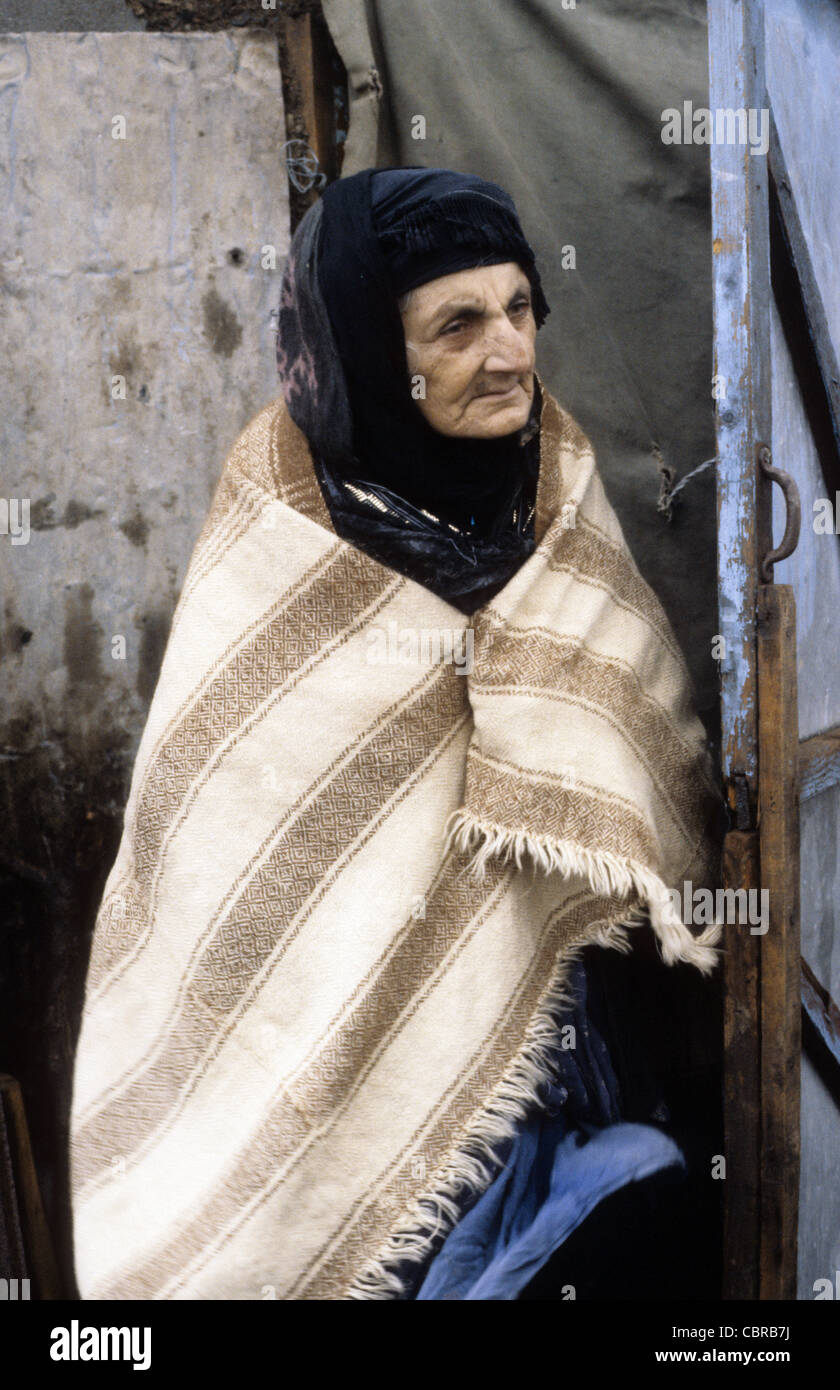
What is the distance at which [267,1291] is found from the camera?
154 centimetres

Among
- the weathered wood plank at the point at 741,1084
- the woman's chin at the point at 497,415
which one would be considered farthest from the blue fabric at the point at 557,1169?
the woman's chin at the point at 497,415

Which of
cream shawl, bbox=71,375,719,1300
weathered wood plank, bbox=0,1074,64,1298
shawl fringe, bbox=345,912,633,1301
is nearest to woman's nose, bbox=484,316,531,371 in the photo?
cream shawl, bbox=71,375,719,1300

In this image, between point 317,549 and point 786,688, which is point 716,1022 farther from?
point 317,549

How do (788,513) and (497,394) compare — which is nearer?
(788,513)

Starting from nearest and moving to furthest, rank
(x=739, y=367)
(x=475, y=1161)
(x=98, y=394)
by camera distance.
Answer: (x=739, y=367) < (x=475, y=1161) < (x=98, y=394)

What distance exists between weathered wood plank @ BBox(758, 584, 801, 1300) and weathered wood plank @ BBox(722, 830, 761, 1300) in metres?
0.01

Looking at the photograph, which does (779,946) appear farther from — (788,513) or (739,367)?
(739,367)

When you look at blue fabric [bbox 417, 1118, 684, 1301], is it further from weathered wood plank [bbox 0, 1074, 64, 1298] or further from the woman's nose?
weathered wood plank [bbox 0, 1074, 64, 1298]

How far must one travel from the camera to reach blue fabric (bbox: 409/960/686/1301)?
5.08 feet

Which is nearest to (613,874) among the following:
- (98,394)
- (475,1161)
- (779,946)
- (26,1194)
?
(779,946)

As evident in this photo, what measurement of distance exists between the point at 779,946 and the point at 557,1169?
1.60 ft

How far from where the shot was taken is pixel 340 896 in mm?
1569

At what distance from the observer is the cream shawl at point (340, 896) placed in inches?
60.4

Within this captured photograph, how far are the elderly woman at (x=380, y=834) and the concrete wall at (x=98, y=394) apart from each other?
31.7 inches
